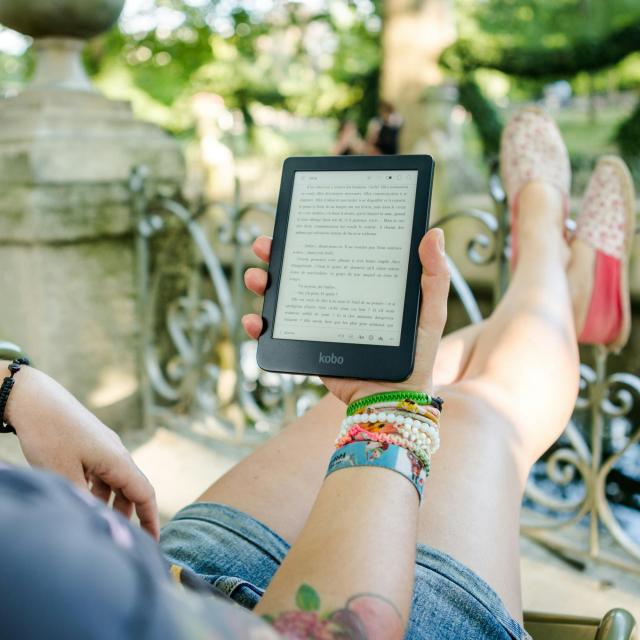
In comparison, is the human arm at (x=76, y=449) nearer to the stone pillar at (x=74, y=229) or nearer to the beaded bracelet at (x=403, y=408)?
the beaded bracelet at (x=403, y=408)

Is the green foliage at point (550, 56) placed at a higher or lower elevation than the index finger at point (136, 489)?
higher

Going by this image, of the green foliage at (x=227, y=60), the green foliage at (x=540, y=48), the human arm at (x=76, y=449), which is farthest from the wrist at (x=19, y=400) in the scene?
the green foliage at (x=227, y=60)

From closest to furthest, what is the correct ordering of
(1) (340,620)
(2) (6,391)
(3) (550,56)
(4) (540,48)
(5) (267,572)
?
(1) (340,620)
(2) (6,391)
(5) (267,572)
(3) (550,56)
(4) (540,48)

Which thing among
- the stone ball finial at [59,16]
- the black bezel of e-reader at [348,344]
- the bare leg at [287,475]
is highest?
the stone ball finial at [59,16]

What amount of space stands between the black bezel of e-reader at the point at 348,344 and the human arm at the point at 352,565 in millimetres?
173

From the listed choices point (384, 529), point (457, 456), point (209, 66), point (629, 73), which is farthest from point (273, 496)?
point (629, 73)

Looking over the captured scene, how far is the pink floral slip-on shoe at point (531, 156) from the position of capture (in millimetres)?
2352

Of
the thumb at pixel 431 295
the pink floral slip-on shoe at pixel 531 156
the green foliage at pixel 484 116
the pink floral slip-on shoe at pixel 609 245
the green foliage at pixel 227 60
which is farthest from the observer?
the green foliage at pixel 227 60

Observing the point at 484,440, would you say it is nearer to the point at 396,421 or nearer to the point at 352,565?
the point at 396,421

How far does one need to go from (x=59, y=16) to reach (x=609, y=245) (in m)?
1.94

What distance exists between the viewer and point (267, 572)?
3.70 feet

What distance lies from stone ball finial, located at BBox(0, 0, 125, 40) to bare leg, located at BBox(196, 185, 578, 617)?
5.65 feet

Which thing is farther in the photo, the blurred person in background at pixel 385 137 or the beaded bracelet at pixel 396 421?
the blurred person in background at pixel 385 137

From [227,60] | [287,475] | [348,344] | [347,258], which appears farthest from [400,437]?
[227,60]
